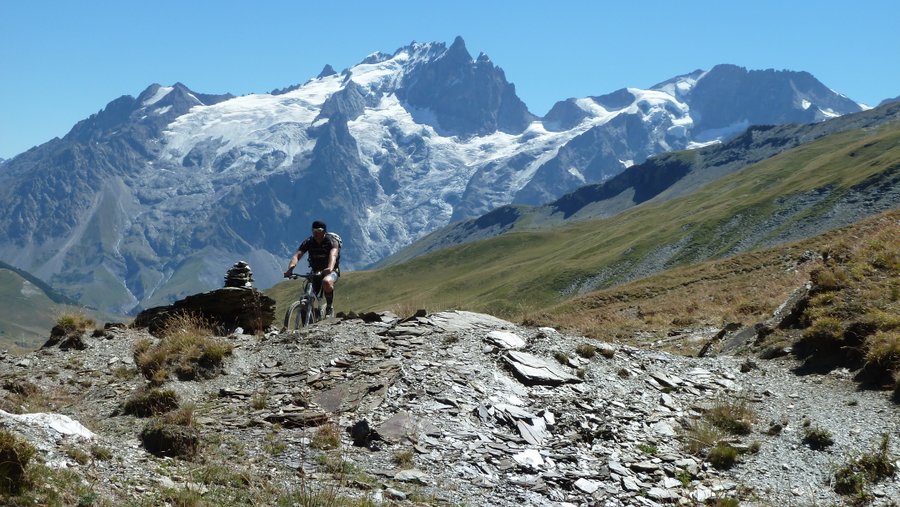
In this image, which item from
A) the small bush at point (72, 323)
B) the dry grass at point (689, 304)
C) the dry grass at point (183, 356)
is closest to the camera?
the dry grass at point (183, 356)

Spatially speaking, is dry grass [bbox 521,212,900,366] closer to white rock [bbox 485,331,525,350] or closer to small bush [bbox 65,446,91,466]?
white rock [bbox 485,331,525,350]

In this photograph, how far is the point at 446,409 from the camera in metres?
14.4

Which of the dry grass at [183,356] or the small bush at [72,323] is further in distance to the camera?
the small bush at [72,323]

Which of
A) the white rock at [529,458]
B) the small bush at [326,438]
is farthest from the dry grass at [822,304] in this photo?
the small bush at [326,438]

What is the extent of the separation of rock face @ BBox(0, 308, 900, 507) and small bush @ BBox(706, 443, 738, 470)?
0.21 metres

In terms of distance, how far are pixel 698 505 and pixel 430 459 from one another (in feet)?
13.8

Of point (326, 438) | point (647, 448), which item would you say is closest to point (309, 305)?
point (326, 438)

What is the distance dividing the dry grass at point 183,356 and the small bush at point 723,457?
10.0 metres

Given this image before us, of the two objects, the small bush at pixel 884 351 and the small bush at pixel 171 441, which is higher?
the small bush at pixel 171 441

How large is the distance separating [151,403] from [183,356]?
9.21ft

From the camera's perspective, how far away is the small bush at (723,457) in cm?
1336

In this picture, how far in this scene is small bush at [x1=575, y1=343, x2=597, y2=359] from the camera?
726 inches

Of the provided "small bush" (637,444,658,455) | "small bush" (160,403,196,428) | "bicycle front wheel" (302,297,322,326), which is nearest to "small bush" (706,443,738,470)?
"small bush" (637,444,658,455)

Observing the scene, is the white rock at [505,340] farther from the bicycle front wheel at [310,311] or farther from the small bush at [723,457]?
the small bush at [723,457]
